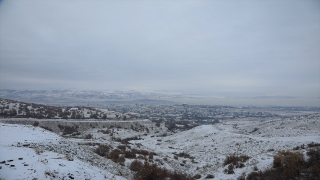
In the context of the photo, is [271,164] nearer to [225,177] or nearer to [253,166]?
[253,166]

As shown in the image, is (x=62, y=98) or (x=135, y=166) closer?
(x=135, y=166)

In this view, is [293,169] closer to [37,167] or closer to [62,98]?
[37,167]

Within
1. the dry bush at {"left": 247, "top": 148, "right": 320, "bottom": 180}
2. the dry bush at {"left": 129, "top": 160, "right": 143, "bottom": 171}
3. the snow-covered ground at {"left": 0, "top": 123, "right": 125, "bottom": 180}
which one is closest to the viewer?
the snow-covered ground at {"left": 0, "top": 123, "right": 125, "bottom": 180}

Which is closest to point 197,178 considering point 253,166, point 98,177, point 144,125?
point 253,166

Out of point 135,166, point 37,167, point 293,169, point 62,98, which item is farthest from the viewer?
point 62,98

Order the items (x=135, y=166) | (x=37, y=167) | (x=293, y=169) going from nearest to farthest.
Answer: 1. (x=37, y=167)
2. (x=293, y=169)
3. (x=135, y=166)

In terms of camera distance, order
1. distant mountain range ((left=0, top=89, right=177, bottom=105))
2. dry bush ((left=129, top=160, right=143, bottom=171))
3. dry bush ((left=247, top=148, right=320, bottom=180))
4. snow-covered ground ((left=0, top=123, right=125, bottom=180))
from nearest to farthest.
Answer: snow-covered ground ((left=0, top=123, right=125, bottom=180)) → dry bush ((left=247, top=148, right=320, bottom=180)) → dry bush ((left=129, top=160, right=143, bottom=171)) → distant mountain range ((left=0, top=89, right=177, bottom=105))

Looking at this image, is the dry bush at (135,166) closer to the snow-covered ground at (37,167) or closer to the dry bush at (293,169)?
the snow-covered ground at (37,167)

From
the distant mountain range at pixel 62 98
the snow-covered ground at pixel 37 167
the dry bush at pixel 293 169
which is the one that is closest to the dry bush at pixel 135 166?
the snow-covered ground at pixel 37 167

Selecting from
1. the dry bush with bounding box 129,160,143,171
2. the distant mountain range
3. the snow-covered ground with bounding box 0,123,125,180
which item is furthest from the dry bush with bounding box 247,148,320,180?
the distant mountain range

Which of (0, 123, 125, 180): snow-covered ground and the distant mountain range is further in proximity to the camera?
the distant mountain range

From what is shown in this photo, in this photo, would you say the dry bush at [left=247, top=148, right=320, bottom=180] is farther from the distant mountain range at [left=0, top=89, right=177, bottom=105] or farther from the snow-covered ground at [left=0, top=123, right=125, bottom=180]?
the distant mountain range at [left=0, top=89, right=177, bottom=105]

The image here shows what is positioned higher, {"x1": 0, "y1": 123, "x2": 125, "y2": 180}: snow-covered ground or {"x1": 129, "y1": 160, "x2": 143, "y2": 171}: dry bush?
{"x1": 0, "y1": 123, "x2": 125, "y2": 180}: snow-covered ground

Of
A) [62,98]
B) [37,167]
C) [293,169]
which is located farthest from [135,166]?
[62,98]
